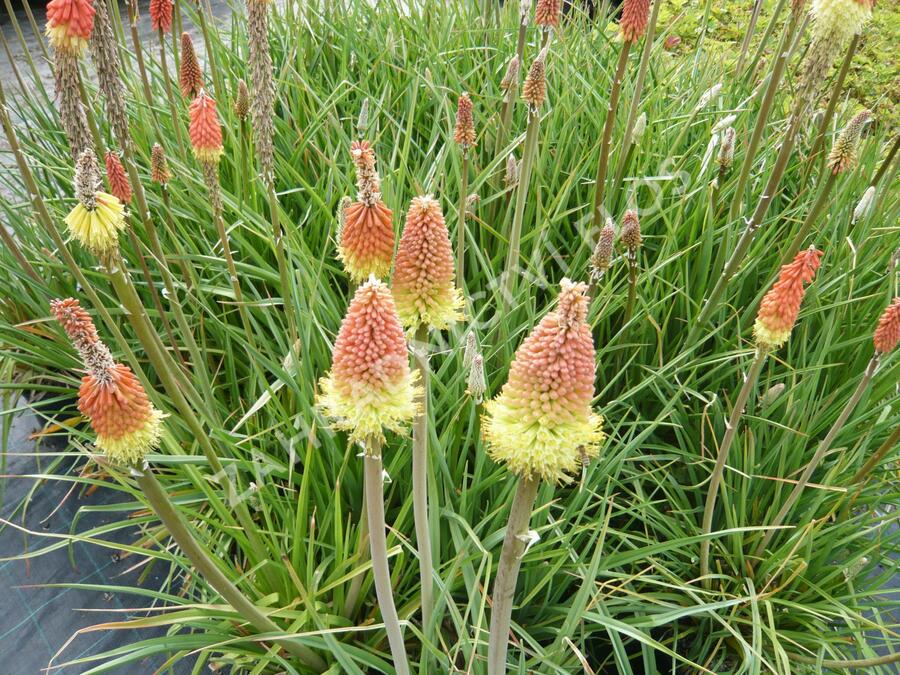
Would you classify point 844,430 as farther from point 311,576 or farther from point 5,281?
point 5,281

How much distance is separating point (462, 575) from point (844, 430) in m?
1.59

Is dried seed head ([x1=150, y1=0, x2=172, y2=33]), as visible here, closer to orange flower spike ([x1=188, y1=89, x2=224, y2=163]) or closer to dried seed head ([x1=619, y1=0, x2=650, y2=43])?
orange flower spike ([x1=188, y1=89, x2=224, y2=163])

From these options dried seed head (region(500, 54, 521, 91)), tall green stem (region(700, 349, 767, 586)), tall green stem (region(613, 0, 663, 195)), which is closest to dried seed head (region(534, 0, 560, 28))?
dried seed head (region(500, 54, 521, 91))

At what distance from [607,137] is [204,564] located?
209 cm

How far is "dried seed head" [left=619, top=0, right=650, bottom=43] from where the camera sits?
2584 millimetres

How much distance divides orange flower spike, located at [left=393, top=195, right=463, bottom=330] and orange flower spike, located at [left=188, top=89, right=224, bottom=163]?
108 centimetres

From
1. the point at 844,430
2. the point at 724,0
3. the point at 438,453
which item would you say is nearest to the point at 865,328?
the point at 844,430

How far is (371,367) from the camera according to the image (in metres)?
1.21

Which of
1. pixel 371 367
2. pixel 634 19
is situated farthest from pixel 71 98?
pixel 634 19

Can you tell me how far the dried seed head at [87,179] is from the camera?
1.43 meters

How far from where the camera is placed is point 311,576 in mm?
2043

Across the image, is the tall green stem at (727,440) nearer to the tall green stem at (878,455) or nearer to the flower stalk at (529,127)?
the tall green stem at (878,455)

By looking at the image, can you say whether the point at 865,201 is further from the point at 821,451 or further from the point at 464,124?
the point at 464,124

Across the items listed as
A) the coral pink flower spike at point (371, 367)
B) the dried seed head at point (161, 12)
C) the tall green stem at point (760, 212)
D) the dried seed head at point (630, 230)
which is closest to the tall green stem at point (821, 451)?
the tall green stem at point (760, 212)
